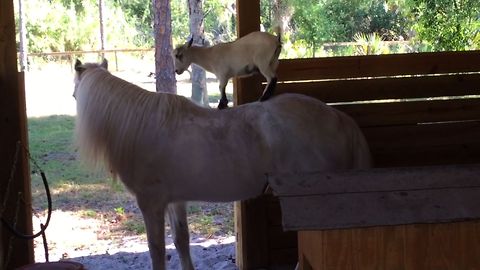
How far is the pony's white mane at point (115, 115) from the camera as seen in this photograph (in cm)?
329

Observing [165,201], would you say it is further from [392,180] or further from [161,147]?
[392,180]

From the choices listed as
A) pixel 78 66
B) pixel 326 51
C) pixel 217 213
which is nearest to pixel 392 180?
pixel 78 66

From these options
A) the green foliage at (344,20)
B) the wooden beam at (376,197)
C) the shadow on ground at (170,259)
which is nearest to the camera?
the wooden beam at (376,197)

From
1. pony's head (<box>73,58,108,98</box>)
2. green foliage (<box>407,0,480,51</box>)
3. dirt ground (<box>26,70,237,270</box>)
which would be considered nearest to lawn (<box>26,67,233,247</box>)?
dirt ground (<box>26,70,237,270</box>)

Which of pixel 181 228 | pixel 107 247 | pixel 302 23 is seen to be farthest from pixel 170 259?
pixel 302 23

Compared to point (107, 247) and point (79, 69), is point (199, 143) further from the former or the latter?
point (107, 247)

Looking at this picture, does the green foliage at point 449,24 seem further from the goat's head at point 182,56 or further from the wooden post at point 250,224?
the goat's head at point 182,56

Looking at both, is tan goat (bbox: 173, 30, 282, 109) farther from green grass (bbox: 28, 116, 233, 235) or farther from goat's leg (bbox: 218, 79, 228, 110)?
green grass (bbox: 28, 116, 233, 235)

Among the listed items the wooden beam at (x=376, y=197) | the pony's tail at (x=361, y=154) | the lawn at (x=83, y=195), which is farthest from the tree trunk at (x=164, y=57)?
the wooden beam at (x=376, y=197)

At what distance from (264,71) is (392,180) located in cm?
139

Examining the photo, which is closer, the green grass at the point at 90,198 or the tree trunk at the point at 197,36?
the tree trunk at the point at 197,36

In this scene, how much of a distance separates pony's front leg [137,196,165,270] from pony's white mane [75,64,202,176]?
29 centimetres

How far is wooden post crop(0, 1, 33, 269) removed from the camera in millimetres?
3441

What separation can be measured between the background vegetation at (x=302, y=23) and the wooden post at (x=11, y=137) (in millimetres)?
3111
